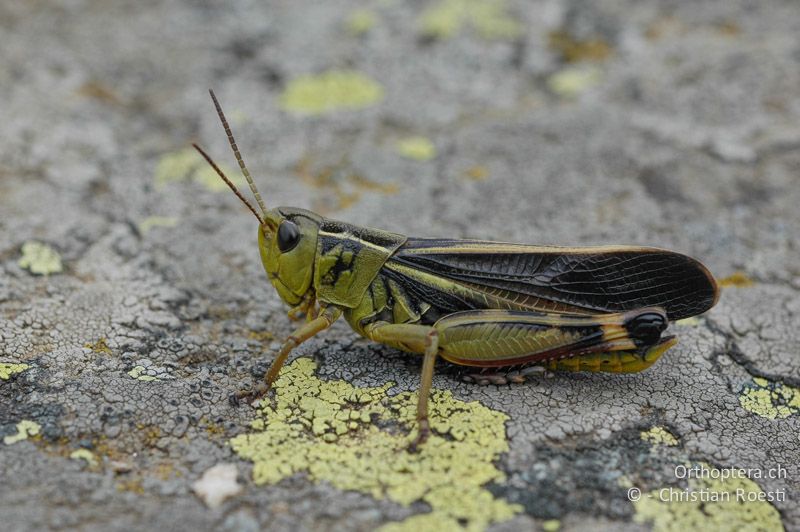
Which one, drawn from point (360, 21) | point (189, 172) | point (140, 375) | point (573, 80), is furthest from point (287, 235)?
point (360, 21)

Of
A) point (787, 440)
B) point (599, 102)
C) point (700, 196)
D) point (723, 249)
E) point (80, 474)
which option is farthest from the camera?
point (599, 102)

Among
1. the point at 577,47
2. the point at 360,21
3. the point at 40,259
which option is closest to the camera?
the point at 40,259

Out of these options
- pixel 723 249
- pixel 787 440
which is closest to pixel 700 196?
pixel 723 249

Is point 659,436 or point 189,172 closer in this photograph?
point 659,436

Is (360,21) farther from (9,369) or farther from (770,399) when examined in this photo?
(770,399)

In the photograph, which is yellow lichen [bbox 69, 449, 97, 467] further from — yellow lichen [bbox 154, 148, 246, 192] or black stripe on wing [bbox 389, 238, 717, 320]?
yellow lichen [bbox 154, 148, 246, 192]

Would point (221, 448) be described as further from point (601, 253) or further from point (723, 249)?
point (723, 249)
